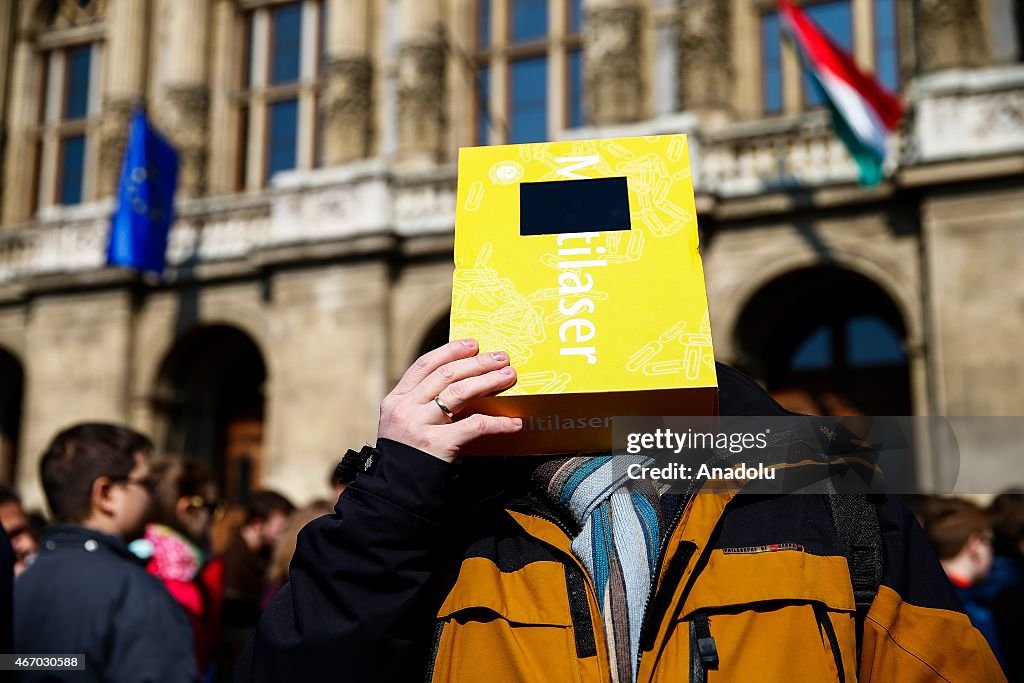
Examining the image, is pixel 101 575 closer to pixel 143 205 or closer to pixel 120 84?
pixel 143 205

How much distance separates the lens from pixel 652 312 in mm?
1444

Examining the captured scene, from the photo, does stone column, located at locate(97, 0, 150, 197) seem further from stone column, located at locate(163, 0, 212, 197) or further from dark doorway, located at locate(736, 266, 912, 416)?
dark doorway, located at locate(736, 266, 912, 416)

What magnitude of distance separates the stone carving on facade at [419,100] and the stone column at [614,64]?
2363 mm

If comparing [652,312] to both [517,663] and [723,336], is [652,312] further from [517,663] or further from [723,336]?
[723,336]

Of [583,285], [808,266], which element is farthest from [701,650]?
[808,266]

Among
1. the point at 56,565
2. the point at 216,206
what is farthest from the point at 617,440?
the point at 216,206

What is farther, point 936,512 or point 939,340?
point 939,340

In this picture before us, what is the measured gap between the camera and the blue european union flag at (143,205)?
12.6 metres

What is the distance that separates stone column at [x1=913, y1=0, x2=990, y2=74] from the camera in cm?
1103

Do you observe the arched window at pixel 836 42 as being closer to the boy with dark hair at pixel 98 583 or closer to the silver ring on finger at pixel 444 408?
the boy with dark hair at pixel 98 583

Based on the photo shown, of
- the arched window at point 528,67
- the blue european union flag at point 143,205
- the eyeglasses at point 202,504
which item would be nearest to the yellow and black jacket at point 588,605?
the eyeglasses at point 202,504

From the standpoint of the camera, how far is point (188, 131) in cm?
1543

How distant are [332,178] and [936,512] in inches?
399

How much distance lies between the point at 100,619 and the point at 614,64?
11.3 m
